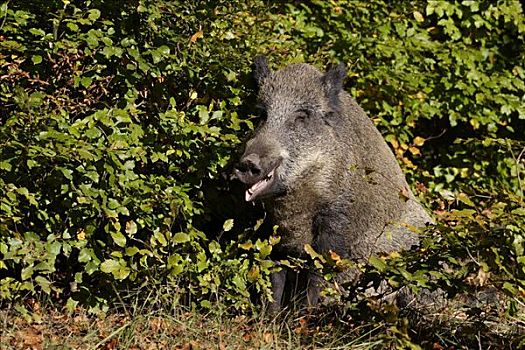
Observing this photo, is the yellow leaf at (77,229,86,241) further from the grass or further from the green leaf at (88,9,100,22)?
the green leaf at (88,9,100,22)

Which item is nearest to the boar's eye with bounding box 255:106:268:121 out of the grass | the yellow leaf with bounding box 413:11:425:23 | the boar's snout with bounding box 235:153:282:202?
the boar's snout with bounding box 235:153:282:202

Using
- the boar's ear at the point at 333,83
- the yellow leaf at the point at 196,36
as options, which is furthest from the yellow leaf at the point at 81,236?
the boar's ear at the point at 333,83

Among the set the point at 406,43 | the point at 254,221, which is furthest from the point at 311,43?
the point at 254,221

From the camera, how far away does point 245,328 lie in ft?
17.6

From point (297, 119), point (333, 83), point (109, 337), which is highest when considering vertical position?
point (333, 83)

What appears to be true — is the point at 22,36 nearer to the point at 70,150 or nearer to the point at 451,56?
the point at 70,150

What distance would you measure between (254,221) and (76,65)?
1510 mm

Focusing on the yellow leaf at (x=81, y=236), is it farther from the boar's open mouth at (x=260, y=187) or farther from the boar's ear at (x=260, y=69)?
the boar's ear at (x=260, y=69)

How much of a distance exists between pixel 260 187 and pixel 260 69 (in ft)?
2.82

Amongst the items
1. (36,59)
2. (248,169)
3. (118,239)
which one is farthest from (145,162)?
(36,59)

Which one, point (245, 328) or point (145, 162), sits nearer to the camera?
point (245, 328)

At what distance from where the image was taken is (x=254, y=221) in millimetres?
6246

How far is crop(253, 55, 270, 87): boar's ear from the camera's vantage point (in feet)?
20.1

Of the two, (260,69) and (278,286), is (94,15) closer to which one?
(260,69)
